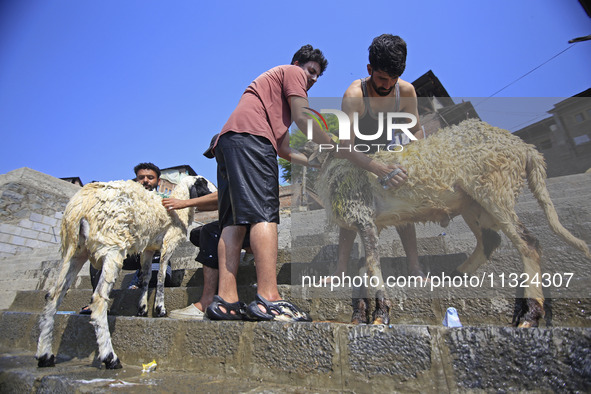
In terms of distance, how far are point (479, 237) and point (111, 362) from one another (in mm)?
2963

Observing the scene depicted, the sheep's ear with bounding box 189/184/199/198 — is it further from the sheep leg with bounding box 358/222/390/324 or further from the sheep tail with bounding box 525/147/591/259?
the sheep tail with bounding box 525/147/591/259

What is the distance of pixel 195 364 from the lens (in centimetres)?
209

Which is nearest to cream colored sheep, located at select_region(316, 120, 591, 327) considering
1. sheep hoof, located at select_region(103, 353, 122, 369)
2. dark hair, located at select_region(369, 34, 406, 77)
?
Result: dark hair, located at select_region(369, 34, 406, 77)

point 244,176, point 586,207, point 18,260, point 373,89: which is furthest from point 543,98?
point 18,260

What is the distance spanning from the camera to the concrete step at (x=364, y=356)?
1322 millimetres

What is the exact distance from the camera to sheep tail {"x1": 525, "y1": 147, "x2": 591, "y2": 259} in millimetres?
2229

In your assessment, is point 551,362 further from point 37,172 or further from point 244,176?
point 37,172

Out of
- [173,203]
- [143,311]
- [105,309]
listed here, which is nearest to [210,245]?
[173,203]

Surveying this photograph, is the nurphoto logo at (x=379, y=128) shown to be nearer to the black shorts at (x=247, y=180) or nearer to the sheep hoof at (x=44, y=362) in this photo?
the black shorts at (x=247, y=180)

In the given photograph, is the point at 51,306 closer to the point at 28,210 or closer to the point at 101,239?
the point at 101,239

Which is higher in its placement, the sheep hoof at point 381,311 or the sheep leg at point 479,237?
the sheep leg at point 479,237

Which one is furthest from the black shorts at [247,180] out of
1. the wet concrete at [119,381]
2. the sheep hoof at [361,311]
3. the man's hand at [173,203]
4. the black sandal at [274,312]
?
the man's hand at [173,203]

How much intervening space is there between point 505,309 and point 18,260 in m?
10.2

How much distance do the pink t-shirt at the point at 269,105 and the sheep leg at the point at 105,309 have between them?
149 centimetres
